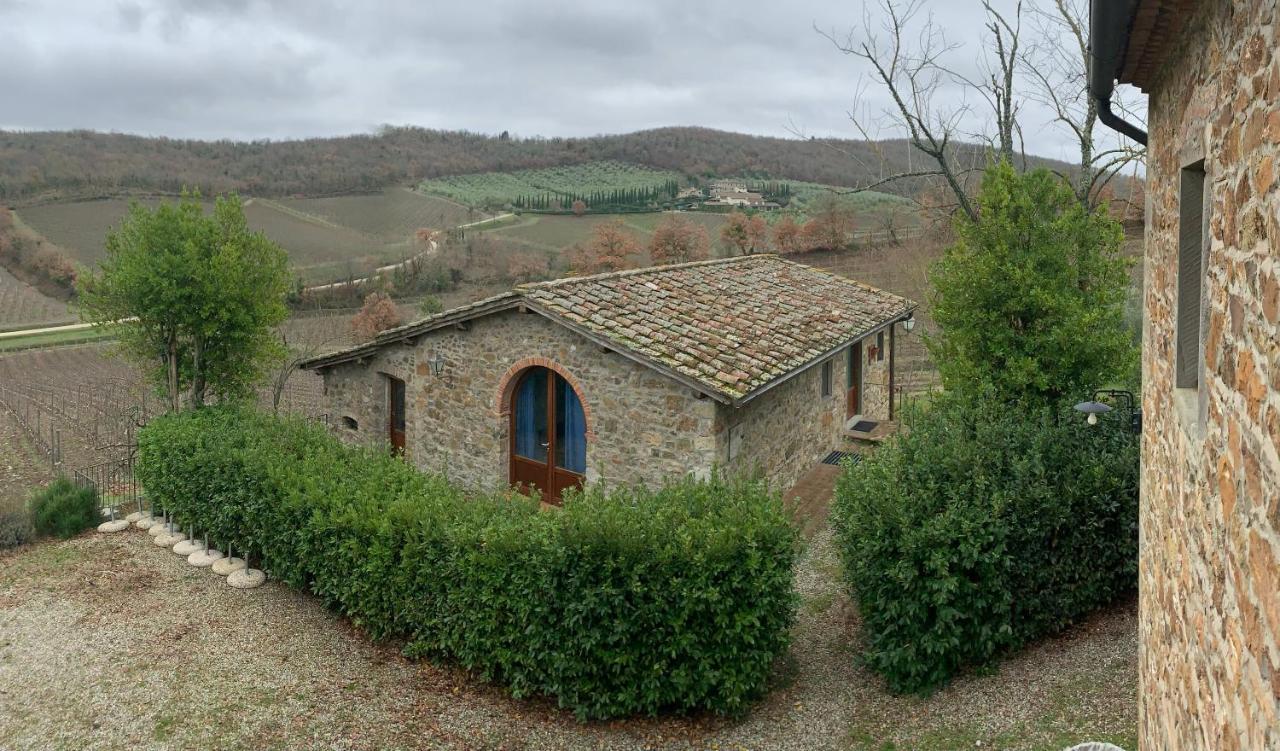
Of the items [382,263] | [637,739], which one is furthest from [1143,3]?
[382,263]

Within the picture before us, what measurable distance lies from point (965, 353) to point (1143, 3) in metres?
7.28

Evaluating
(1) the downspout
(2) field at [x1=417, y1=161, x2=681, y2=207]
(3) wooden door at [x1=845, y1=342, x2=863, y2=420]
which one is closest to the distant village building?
(2) field at [x1=417, y1=161, x2=681, y2=207]

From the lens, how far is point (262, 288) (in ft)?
47.5

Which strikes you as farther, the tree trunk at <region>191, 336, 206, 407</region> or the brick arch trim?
the tree trunk at <region>191, 336, 206, 407</region>

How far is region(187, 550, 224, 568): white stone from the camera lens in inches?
432

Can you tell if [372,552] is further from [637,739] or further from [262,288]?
[262,288]

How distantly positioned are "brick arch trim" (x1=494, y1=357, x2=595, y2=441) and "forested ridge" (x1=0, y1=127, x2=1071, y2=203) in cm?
3132

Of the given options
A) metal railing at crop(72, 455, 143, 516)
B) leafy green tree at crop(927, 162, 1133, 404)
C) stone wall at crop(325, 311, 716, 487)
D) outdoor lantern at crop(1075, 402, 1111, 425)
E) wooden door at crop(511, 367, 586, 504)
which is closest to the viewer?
outdoor lantern at crop(1075, 402, 1111, 425)

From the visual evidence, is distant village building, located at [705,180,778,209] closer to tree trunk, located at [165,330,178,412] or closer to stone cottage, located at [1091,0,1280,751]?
tree trunk, located at [165,330,178,412]

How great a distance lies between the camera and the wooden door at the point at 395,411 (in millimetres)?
15086

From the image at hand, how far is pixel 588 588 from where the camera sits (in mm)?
6992

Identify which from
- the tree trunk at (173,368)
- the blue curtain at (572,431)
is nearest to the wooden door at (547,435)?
the blue curtain at (572,431)

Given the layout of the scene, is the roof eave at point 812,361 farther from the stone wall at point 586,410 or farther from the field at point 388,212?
A: the field at point 388,212

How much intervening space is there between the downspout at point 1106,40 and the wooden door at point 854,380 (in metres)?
12.6
